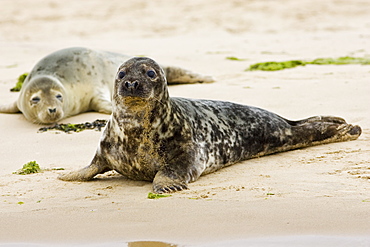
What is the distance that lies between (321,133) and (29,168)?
84.0 inches

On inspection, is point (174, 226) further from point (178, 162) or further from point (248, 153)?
point (248, 153)

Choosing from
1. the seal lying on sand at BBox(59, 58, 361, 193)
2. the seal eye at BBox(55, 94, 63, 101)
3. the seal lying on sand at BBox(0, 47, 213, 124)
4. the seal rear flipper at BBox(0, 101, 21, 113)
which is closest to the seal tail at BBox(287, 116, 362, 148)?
the seal lying on sand at BBox(59, 58, 361, 193)

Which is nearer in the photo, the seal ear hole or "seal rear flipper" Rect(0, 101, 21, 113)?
the seal ear hole

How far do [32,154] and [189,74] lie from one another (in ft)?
11.9

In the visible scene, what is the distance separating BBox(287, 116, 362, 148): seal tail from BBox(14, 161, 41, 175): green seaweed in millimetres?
1839

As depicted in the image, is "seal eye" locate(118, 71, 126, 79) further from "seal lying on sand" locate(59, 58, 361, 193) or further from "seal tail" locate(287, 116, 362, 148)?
"seal tail" locate(287, 116, 362, 148)

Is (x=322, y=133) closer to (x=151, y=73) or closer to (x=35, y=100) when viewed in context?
(x=151, y=73)

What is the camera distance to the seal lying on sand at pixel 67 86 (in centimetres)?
704

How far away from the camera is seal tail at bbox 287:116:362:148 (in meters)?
5.30

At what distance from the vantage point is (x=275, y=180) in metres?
4.21

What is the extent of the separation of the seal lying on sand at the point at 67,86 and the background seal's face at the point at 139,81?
2.64m

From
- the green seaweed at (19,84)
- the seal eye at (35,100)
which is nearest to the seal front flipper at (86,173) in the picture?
the seal eye at (35,100)

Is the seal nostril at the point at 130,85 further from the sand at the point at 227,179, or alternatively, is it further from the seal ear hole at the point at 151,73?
the sand at the point at 227,179

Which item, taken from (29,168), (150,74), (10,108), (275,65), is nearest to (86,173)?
(29,168)
